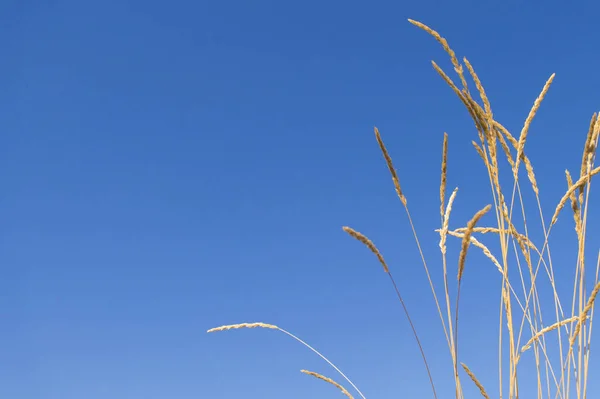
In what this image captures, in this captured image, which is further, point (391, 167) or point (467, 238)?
point (391, 167)

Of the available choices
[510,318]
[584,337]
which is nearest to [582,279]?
[584,337]

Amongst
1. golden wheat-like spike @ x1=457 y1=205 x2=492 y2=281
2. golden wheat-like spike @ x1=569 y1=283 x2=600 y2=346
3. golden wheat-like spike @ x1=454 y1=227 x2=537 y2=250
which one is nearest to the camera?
golden wheat-like spike @ x1=457 y1=205 x2=492 y2=281

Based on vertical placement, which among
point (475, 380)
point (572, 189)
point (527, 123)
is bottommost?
point (475, 380)

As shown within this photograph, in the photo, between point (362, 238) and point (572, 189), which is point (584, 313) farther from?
point (362, 238)

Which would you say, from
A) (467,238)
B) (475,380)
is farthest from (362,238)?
(475,380)

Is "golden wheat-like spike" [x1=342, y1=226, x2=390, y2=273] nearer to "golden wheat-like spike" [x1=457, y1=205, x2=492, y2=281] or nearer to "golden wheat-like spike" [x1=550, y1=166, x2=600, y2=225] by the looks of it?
"golden wheat-like spike" [x1=457, y1=205, x2=492, y2=281]

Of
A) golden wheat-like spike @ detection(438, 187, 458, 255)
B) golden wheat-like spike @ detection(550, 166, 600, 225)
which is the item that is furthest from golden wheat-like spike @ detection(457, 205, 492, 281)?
golden wheat-like spike @ detection(550, 166, 600, 225)

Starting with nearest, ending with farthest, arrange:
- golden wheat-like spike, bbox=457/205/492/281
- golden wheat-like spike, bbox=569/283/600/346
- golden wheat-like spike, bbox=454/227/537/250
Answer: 1. golden wheat-like spike, bbox=457/205/492/281
2. golden wheat-like spike, bbox=569/283/600/346
3. golden wheat-like spike, bbox=454/227/537/250

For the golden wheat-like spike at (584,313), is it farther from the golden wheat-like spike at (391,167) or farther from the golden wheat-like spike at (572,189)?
the golden wheat-like spike at (391,167)

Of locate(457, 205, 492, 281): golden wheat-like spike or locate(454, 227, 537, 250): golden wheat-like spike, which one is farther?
locate(454, 227, 537, 250): golden wheat-like spike

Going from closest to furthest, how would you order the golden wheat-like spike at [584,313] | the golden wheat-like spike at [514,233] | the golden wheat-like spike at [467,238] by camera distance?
1. the golden wheat-like spike at [467,238]
2. the golden wheat-like spike at [584,313]
3. the golden wheat-like spike at [514,233]

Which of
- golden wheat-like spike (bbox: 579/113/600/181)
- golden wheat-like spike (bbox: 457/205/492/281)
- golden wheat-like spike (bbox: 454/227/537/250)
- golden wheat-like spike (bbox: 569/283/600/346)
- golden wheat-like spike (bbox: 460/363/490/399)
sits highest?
golden wheat-like spike (bbox: 579/113/600/181)

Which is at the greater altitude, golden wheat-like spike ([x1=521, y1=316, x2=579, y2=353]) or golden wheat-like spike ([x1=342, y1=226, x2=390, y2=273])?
golden wheat-like spike ([x1=342, y1=226, x2=390, y2=273])

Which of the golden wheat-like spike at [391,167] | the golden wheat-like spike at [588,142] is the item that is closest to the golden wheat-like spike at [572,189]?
the golden wheat-like spike at [588,142]
